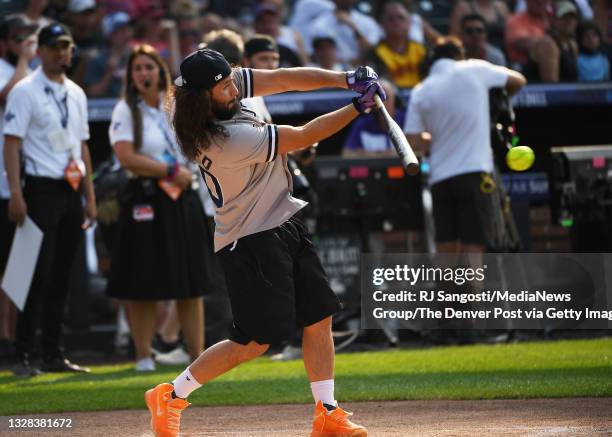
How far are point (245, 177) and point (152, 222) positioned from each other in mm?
3230

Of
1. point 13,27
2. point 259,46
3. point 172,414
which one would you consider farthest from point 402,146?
point 13,27

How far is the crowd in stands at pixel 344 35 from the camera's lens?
11.7m

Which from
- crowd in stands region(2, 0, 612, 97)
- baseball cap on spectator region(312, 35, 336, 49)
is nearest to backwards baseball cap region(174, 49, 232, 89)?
crowd in stands region(2, 0, 612, 97)

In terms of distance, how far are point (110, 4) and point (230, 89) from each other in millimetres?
8342

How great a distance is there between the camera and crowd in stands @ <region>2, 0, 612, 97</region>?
38.4 ft

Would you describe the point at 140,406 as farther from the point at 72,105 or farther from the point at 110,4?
the point at 110,4

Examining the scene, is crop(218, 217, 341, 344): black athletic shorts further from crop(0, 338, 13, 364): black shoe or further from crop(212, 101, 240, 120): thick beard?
crop(0, 338, 13, 364): black shoe

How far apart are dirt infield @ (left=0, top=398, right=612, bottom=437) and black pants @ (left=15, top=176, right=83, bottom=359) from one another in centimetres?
197

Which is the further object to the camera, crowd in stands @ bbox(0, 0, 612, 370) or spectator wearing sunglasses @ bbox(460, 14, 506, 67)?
crowd in stands @ bbox(0, 0, 612, 370)

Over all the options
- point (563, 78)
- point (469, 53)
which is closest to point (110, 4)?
point (469, 53)

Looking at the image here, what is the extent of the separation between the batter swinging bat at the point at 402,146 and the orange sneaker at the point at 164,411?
155 cm

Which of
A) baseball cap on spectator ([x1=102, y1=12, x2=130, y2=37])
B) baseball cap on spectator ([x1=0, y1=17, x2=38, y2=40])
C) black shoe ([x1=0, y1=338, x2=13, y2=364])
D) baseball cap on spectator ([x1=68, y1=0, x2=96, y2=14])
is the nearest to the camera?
baseball cap on spectator ([x1=0, y1=17, x2=38, y2=40])

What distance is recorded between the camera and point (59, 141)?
8.06 metres

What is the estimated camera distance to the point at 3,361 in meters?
8.91
